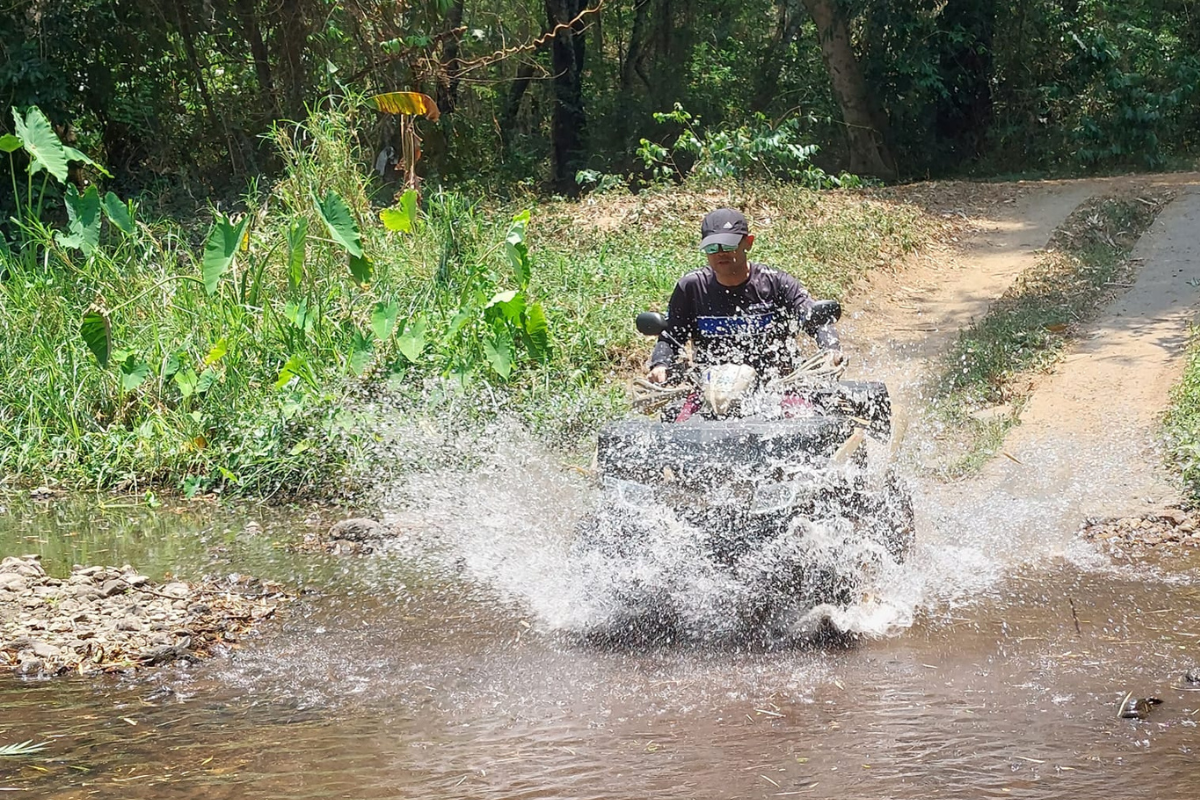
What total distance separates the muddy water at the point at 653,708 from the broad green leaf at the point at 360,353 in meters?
2.58

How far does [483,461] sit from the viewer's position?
8320mm

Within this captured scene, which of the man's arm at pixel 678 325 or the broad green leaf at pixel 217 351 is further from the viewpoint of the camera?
the broad green leaf at pixel 217 351

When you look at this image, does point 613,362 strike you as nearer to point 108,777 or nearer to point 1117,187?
point 108,777

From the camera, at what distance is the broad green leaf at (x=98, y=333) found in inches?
336

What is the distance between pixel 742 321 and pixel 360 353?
340cm

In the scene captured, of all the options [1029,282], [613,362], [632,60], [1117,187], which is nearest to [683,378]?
[613,362]

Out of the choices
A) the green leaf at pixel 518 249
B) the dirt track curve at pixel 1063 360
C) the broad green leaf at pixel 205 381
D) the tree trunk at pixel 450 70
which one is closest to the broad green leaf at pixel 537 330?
the green leaf at pixel 518 249

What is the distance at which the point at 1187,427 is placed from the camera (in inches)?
298

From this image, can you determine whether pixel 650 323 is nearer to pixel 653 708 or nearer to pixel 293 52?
pixel 653 708

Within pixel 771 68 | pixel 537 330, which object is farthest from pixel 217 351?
pixel 771 68

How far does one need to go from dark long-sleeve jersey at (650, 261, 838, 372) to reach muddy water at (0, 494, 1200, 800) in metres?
1.23

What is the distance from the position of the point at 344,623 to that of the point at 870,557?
2.38 meters

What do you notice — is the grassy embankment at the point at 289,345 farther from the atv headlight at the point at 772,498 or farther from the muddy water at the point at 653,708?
the atv headlight at the point at 772,498

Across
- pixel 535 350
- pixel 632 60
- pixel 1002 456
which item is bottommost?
pixel 1002 456
